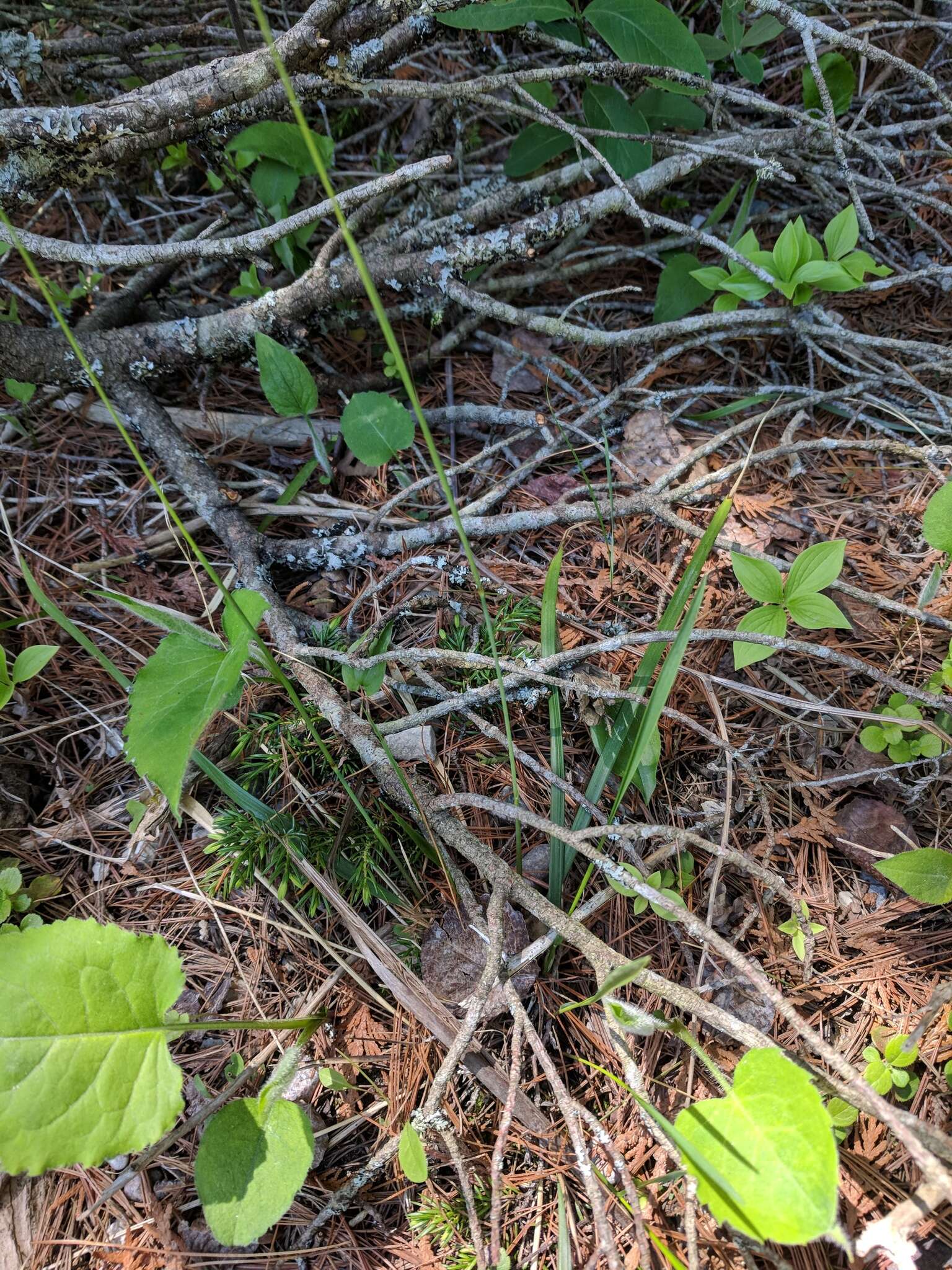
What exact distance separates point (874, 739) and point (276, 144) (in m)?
2.05

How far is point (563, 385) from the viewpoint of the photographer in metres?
1.93

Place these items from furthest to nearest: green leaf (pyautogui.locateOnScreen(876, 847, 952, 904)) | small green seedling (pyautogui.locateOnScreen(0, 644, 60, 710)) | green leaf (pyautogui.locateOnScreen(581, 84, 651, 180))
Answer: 1. green leaf (pyautogui.locateOnScreen(581, 84, 651, 180))
2. small green seedling (pyautogui.locateOnScreen(0, 644, 60, 710))
3. green leaf (pyautogui.locateOnScreen(876, 847, 952, 904))

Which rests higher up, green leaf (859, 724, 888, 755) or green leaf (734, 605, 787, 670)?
green leaf (734, 605, 787, 670)

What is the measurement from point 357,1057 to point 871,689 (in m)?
1.29

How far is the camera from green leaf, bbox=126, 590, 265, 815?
113cm

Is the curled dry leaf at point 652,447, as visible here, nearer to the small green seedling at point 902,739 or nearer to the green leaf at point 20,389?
the small green seedling at point 902,739

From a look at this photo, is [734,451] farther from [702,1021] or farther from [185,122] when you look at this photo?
[185,122]

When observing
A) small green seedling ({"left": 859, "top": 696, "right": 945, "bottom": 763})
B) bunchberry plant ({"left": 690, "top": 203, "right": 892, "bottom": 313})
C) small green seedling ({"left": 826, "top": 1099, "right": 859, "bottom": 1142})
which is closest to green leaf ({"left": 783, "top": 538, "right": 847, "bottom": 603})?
small green seedling ({"left": 859, "top": 696, "right": 945, "bottom": 763})

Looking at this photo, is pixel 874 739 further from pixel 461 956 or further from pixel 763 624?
pixel 461 956

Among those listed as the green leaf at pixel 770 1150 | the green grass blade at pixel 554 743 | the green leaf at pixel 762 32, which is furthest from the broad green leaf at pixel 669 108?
the green leaf at pixel 770 1150

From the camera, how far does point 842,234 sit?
170 centimetres

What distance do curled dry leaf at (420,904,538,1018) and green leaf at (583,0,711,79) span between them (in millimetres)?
1955

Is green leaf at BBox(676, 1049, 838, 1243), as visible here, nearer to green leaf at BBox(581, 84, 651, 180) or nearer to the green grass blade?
the green grass blade

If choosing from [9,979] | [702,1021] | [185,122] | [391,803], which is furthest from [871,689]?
[185,122]
